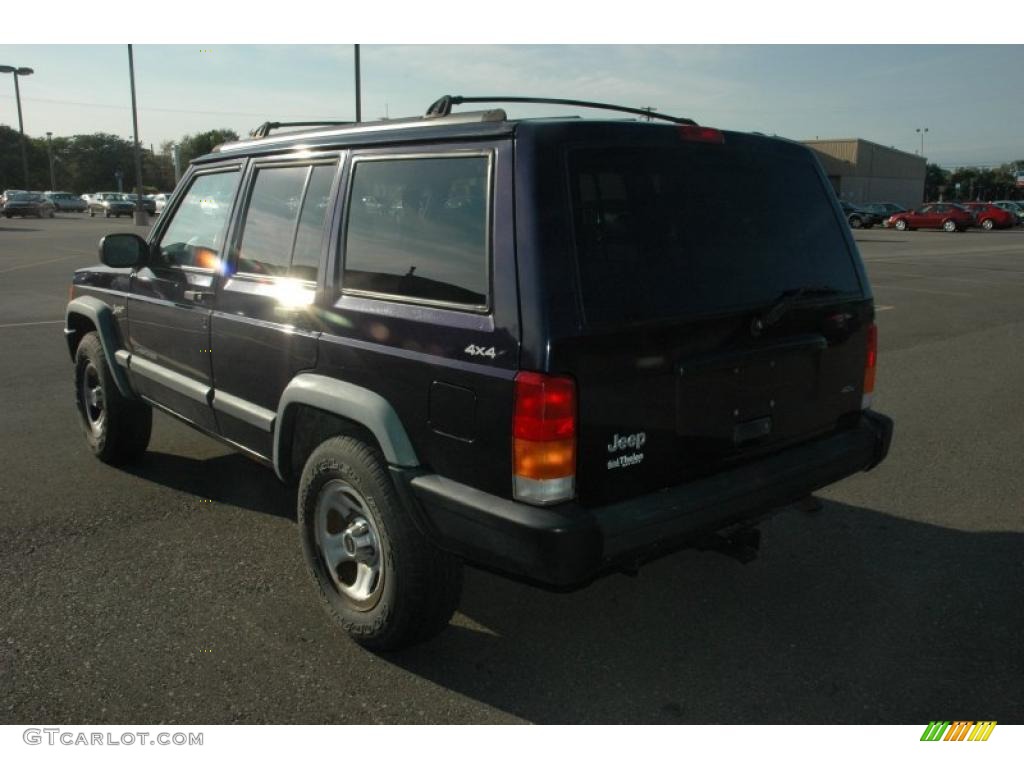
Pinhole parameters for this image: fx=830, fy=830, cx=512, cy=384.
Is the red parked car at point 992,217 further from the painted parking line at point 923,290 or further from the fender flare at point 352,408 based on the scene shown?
the fender flare at point 352,408

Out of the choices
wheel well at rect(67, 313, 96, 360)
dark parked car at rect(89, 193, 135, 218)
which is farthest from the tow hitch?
dark parked car at rect(89, 193, 135, 218)

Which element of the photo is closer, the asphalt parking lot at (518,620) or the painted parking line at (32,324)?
the asphalt parking lot at (518,620)

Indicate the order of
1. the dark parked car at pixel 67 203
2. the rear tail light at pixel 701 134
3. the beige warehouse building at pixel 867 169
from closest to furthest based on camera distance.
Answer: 1. the rear tail light at pixel 701 134
2. the dark parked car at pixel 67 203
3. the beige warehouse building at pixel 867 169

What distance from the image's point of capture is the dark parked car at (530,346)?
256cm

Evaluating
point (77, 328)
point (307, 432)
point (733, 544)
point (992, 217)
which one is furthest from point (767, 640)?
point (992, 217)

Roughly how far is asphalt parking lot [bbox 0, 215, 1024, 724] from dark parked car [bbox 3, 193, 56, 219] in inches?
1926

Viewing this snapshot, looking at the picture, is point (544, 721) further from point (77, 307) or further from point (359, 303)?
point (77, 307)

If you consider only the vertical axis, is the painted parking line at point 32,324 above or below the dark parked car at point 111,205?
below

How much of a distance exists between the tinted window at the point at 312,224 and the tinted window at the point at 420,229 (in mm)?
195

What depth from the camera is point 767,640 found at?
3.24 m

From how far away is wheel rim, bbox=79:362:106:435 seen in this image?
208 inches

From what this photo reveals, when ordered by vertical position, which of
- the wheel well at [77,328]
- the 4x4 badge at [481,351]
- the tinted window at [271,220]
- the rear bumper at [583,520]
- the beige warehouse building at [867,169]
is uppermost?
the beige warehouse building at [867,169]

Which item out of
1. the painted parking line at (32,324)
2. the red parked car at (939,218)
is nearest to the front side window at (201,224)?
the painted parking line at (32,324)

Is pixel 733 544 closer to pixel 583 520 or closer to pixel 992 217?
pixel 583 520
